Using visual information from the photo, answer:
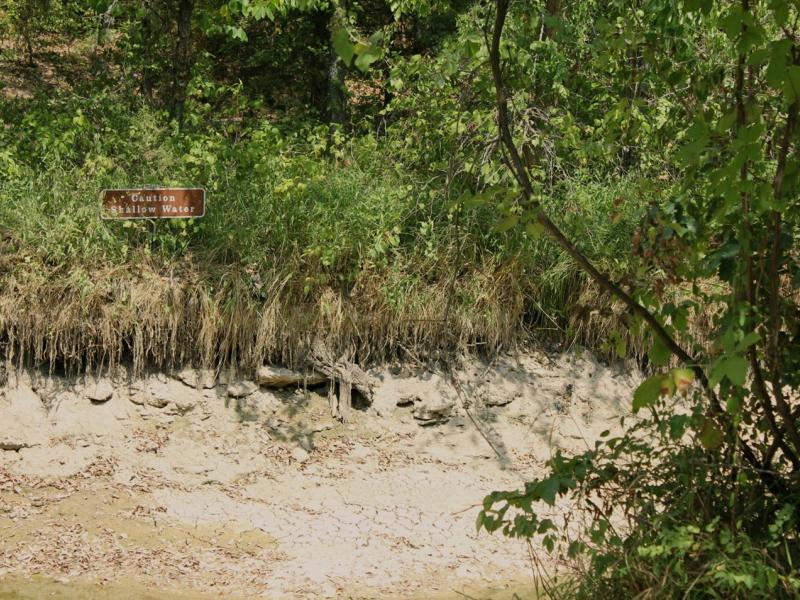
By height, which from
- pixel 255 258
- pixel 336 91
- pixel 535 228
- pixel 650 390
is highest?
pixel 336 91

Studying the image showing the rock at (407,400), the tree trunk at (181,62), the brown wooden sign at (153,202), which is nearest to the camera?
the brown wooden sign at (153,202)

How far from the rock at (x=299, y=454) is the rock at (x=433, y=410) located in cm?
93

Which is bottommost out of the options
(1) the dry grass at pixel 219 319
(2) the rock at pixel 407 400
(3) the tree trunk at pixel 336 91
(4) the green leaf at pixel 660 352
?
(2) the rock at pixel 407 400

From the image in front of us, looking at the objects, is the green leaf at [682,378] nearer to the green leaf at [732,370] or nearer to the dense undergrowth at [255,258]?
the green leaf at [732,370]

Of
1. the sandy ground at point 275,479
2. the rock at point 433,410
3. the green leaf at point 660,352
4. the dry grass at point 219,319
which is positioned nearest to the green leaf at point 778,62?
the green leaf at point 660,352

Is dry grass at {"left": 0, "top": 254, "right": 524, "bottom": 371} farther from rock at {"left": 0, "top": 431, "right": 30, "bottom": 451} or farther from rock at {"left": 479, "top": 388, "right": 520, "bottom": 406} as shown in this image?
rock at {"left": 0, "top": 431, "right": 30, "bottom": 451}

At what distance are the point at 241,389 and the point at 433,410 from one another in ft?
4.86

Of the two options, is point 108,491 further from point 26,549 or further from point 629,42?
point 629,42

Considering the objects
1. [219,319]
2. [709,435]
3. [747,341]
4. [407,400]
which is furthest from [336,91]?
[747,341]

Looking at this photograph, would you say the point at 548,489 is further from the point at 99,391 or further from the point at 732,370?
the point at 99,391

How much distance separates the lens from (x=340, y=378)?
7770mm

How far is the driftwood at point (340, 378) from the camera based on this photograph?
7.76m

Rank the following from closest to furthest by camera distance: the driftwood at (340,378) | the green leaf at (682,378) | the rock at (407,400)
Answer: the green leaf at (682,378) < the driftwood at (340,378) < the rock at (407,400)

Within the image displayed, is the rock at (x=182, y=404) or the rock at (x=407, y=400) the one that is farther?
the rock at (x=407, y=400)
